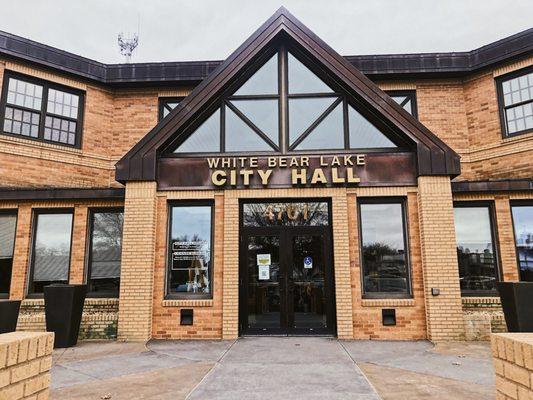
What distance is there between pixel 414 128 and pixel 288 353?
545 centimetres

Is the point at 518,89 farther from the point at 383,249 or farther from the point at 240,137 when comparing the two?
the point at 240,137

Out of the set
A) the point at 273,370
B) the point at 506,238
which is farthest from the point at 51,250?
the point at 506,238

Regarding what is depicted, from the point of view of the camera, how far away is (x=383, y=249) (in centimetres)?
924

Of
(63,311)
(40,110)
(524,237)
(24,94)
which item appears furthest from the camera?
(40,110)

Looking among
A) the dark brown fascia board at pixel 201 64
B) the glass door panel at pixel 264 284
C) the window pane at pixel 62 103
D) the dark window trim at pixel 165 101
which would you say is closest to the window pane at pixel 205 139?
the glass door panel at pixel 264 284

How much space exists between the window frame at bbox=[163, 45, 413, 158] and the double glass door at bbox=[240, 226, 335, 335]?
1.95m

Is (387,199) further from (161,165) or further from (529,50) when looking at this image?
(529,50)

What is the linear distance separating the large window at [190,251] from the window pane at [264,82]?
9.74ft

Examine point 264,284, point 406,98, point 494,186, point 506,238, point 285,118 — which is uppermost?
point 406,98

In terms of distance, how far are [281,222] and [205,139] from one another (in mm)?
2672

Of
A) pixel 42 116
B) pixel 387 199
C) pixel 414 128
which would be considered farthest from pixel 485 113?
pixel 42 116

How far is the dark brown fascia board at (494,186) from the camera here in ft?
31.3

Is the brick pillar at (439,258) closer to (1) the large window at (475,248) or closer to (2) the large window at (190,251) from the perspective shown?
(1) the large window at (475,248)

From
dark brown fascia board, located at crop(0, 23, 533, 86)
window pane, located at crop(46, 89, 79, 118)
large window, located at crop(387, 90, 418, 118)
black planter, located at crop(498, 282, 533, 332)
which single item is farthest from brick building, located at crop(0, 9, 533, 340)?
large window, located at crop(387, 90, 418, 118)
